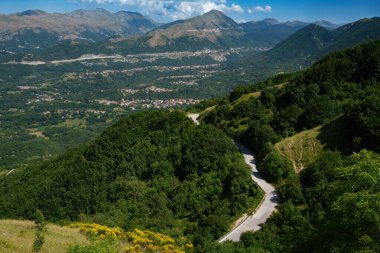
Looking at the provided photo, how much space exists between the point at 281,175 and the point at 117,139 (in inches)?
1128

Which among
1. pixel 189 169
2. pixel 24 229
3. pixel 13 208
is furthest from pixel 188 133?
pixel 24 229

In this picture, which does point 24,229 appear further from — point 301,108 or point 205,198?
point 301,108

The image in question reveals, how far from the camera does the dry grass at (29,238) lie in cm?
2175

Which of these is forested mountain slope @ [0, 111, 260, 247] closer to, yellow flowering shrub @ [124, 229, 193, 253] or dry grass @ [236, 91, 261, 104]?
yellow flowering shrub @ [124, 229, 193, 253]

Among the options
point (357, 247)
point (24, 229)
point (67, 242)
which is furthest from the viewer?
point (24, 229)

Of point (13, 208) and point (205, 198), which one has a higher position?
point (205, 198)

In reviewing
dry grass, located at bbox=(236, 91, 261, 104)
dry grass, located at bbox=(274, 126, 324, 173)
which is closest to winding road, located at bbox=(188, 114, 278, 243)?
dry grass, located at bbox=(274, 126, 324, 173)

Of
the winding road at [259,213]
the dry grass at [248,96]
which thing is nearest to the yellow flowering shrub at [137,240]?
the winding road at [259,213]

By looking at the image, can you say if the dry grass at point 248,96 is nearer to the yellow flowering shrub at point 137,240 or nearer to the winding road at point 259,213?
the winding road at point 259,213

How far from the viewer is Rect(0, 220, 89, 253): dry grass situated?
856 inches

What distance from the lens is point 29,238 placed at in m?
24.2

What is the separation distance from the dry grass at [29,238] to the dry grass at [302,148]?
3065cm

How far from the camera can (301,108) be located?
2376 inches

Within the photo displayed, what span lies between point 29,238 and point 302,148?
36575 mm
